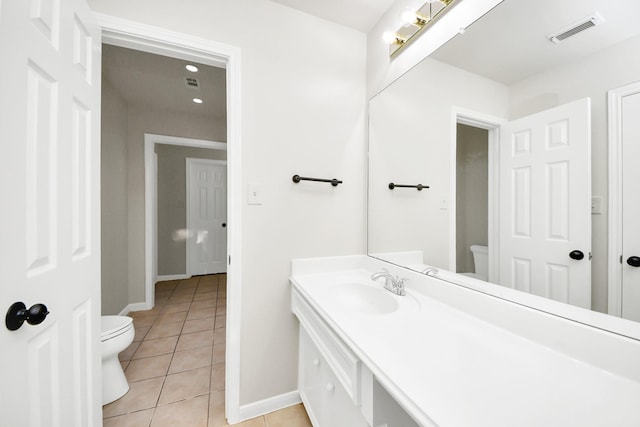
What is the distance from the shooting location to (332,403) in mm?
1027

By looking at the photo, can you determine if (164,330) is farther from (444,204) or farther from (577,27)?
(577,27)

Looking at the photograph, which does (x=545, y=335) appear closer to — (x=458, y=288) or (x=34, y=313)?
(x=458, y=288)

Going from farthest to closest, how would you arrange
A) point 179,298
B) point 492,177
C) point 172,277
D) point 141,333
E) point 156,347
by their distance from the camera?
1. point 172,277
2. point 179,298
3. point 141,333
4. point 156,347
5. point 492,177

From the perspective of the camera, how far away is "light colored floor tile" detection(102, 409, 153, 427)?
1366mm

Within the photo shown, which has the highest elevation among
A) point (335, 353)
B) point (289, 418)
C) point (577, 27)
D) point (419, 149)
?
point (577, 27)

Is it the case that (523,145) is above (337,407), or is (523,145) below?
above

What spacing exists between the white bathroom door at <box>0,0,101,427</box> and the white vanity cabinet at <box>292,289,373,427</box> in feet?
2.95

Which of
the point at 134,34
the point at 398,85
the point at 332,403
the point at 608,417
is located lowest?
the point at 332,403

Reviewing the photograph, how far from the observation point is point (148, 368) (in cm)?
185

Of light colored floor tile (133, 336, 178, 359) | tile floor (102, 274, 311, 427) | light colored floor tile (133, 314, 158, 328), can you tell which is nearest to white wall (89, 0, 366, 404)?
tile floor (102, 274, 311, 427)

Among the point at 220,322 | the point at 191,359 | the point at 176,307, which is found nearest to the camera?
the point at 191,359

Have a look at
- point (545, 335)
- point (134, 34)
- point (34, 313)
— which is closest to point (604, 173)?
point (545, 335)

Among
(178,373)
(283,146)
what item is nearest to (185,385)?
(178,373)

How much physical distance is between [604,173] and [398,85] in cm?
104
